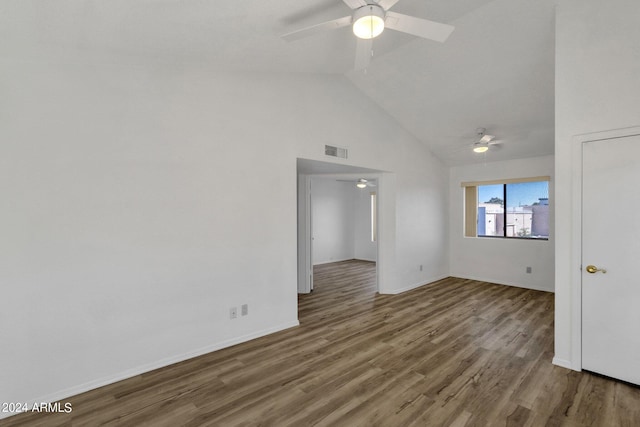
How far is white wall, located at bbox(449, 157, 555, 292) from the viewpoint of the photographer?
538 centimetres

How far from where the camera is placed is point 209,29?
2400 mm

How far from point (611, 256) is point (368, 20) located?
288 centimetres

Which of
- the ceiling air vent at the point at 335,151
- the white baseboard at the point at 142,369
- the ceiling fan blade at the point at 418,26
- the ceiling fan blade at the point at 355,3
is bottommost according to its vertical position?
the white baseboard at the point at 142,369

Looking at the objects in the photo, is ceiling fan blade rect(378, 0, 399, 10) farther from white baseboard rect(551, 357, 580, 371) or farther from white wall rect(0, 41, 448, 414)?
white baseboard rect(551, 357, 580, 371)

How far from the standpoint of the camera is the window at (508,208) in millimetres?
5641

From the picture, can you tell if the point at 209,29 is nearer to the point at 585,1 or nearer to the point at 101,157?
the point at 101,157

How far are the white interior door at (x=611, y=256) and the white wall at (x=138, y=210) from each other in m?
2.93

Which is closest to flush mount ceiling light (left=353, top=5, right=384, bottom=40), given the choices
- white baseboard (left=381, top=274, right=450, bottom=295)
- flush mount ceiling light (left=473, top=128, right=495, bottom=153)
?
flush mount ceiling light (left=473, top=128, right=495, bottom=153)

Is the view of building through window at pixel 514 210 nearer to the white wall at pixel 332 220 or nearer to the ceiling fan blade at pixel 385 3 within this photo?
the white wall at pixel 332 220

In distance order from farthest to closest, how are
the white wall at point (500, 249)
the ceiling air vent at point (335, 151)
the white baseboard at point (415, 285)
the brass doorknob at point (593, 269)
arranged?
the white wall at point (500, 249) → the white baseboard at point (415, 285) → the ceiling air vent at point (335, 151) → the brass doorknob at point (593, 269)

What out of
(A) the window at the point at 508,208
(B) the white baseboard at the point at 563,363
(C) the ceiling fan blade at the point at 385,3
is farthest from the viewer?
(A) the window at the point at 508,208

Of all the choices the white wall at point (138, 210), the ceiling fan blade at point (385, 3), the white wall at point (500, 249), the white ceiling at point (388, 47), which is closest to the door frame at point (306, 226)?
the white wall at point (138, 210)

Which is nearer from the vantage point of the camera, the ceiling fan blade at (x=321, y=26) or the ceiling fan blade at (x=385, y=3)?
the ceiling fan blade at (x=385, y=3)

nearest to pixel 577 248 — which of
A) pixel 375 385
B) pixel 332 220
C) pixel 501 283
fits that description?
pixel 375 385
